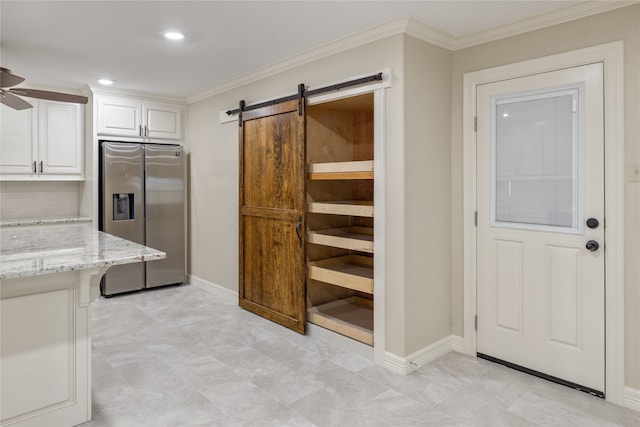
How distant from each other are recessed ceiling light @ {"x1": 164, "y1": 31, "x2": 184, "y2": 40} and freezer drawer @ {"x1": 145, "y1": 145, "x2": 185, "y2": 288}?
214 centimetres

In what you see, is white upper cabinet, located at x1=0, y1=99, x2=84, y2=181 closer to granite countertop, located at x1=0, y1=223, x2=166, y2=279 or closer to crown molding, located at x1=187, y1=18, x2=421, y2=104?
crown molding, located at x1=187, y1=18, x2=421, y2=104

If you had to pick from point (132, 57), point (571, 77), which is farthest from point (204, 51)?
point (571, 77)

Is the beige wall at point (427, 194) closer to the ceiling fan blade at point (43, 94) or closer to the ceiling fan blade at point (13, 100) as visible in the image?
the ceiling fan blade at point (43, 94)

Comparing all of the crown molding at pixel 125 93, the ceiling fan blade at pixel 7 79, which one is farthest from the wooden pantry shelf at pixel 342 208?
the crown molding at pixel 125 93

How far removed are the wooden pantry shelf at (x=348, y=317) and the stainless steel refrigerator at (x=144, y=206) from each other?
2419 mm

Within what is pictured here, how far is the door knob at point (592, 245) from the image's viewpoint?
2521 mm

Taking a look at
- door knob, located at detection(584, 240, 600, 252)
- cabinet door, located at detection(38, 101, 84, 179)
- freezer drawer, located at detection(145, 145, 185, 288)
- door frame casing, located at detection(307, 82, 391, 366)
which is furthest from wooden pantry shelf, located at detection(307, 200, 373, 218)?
cabinet door, located at detection(38, 101, 84, 179)

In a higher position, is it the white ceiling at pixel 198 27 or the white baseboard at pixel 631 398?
the white ceiling at pixel 198 27

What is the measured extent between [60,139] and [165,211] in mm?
1397

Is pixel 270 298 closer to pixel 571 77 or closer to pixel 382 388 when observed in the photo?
pixel 382 388

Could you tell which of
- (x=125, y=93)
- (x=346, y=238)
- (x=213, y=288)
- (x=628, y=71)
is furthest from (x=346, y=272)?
(x=125, y=93)

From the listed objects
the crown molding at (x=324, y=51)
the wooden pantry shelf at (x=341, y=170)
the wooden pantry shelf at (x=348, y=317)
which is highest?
the crown molding at (x=324, y=51)

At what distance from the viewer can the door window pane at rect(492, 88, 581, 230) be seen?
2.64 m

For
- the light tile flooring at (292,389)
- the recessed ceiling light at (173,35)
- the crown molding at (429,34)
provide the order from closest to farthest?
the light tile flooring at (292,389)
the crown molding at (429,34)
the recessed ceiling light at (173,35)
